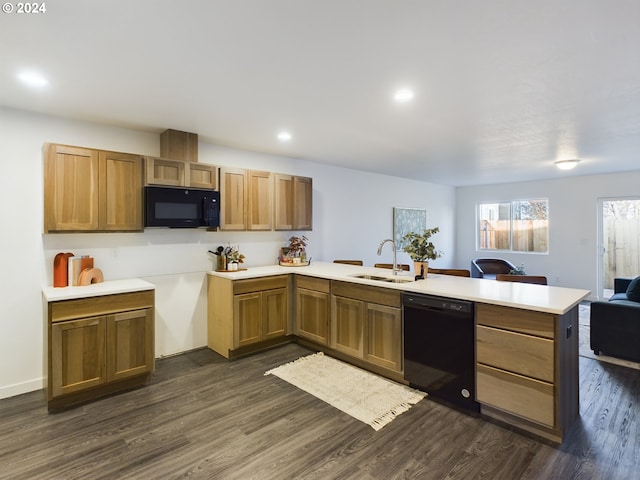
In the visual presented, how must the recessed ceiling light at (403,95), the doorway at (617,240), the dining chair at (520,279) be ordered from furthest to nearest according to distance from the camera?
the doorway at (617,240)
the dining chair at (520,279)
the recessed ceiling light at (403,95)

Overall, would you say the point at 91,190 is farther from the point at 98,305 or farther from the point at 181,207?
the point at 98,305

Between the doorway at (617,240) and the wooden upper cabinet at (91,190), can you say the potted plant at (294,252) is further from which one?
the doorway at (617,240)

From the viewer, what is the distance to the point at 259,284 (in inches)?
152

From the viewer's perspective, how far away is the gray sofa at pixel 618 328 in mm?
3508

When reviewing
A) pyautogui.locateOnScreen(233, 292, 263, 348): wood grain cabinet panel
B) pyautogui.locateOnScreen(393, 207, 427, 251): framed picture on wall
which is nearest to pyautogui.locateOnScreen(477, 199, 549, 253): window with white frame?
pyautogui.locateOnScreen(393, 207, 427, 251): framed picture on wall

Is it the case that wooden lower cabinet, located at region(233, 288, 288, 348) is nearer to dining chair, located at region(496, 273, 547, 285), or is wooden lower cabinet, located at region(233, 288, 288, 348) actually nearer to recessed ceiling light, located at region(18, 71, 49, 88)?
recessed ceiling light, located at region(18, 71, 49, 88)

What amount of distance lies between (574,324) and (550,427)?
762 millimetres

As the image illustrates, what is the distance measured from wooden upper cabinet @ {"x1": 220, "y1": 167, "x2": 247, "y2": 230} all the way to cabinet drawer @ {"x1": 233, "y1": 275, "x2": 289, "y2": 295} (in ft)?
2.22

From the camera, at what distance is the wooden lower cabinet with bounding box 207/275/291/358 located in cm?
365

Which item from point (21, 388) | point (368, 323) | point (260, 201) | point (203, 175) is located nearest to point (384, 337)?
point (368, 323)

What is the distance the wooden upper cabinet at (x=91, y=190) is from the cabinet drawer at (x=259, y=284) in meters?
1.14

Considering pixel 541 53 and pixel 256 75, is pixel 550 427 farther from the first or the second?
pixel 256 75

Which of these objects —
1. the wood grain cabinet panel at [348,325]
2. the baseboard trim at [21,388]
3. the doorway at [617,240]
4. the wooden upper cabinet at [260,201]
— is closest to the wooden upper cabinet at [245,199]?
the wooden upper cabinet at [260,201]

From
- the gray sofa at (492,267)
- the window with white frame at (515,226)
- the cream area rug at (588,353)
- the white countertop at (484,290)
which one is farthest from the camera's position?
the window with white frame at (515,226)
